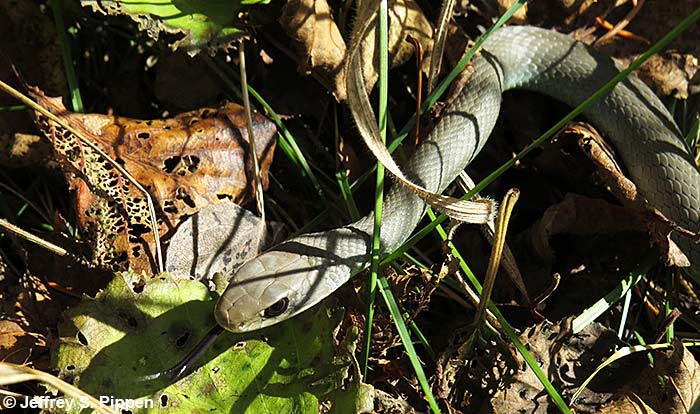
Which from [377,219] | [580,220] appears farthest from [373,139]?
[580,220]

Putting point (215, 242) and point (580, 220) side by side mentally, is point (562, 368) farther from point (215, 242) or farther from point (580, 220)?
point (215, 242)

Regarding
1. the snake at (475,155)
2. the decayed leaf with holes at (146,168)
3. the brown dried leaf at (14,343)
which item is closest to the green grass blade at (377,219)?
the snake at (475,155)

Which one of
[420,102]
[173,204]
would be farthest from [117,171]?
[420,102]

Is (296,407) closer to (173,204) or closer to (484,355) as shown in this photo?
(484,355)

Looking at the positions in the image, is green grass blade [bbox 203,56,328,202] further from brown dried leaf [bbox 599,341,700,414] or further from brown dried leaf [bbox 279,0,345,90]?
brown dried leaf [bbox 599,341,700,414]

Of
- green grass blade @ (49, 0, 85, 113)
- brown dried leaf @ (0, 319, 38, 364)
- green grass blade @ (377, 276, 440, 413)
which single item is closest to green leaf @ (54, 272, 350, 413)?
green grass blade @ (377, 276, 440, 413)

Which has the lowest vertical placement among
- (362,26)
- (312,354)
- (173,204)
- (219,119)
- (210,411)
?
(210,411)

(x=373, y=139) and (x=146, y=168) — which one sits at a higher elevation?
(x=373, y=139)

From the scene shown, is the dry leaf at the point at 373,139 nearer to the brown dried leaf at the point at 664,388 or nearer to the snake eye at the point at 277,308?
the snake eye at the point at 277,308
